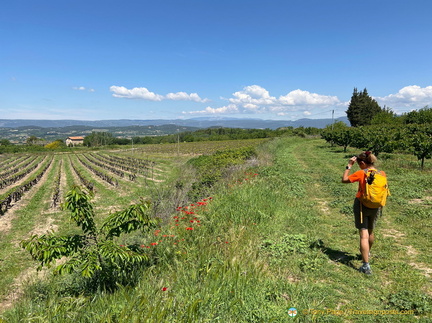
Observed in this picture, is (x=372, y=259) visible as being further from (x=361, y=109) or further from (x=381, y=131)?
(x=361, y=109)

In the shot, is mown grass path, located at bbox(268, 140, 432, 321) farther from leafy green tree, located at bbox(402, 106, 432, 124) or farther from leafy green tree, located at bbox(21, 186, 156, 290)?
leafy green tree, located at bbox(402, 106, 432, 124)

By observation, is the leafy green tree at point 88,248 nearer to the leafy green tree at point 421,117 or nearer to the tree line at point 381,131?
the tree line at point 381,131

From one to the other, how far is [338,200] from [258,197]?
10.7ft

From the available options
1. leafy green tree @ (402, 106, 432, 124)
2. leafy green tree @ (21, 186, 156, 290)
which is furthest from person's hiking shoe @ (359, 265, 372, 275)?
leafy green tree @ (402, 106, 432, 124)

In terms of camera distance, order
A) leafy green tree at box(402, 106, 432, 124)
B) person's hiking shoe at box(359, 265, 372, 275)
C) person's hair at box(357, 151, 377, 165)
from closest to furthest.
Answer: person's hiking shoe at box(359, 265, 372, 275)
person's hair at box(357, 151, 377, 165)
leafy green tree at box(402, 106, 432, 124)

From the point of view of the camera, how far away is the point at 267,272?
13.2 feet

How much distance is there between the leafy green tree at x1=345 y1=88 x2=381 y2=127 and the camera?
71375 millimetres

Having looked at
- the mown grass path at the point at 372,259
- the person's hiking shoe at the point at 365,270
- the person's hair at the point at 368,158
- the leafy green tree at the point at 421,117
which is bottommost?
the mown grass path at the point at 372,259

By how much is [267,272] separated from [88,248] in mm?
3016

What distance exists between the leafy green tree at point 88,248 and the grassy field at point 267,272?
15.5 inches

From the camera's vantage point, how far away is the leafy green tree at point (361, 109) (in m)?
71.4

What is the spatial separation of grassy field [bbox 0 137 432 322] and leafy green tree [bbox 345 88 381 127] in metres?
71.9

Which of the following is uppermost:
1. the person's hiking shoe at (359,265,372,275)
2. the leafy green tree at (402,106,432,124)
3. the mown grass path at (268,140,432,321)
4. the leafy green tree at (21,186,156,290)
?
the leafy green tree at (402,106,432,124)

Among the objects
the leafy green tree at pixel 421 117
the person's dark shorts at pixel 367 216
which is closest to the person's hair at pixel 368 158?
the person's dark shorts at pixel 367 216
